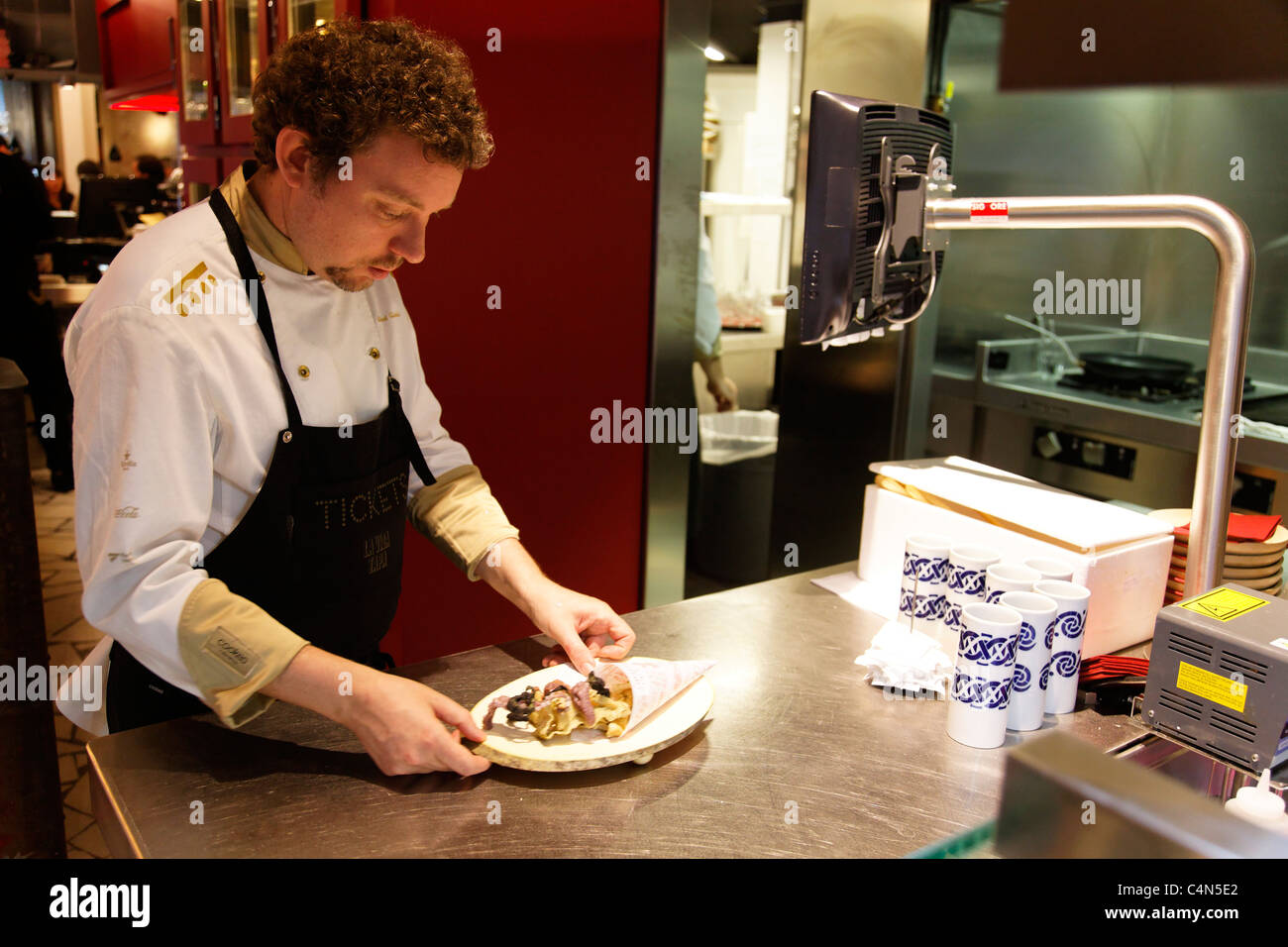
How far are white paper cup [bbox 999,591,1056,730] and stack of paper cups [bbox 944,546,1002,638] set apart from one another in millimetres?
114

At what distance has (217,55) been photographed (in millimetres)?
3123

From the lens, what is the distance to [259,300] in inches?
54.2

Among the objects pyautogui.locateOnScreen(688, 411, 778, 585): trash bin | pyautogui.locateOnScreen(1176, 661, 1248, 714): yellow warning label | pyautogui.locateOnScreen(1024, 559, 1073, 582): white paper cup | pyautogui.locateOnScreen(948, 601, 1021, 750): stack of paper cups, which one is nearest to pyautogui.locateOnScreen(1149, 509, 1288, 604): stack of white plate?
pyautogui.locateOnScreen(1024, 559, 1073, 582): white paper cup

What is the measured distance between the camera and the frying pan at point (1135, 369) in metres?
3.25

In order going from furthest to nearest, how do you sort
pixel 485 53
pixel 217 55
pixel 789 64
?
pixel 789 64 < pixel 217 55 < pixel 485 53

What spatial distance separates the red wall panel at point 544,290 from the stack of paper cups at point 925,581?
1.16 meters

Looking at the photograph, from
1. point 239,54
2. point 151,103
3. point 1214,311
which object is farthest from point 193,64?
point 1214,311

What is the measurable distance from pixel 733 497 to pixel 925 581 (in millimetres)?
2415

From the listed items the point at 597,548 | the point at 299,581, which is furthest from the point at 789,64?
the point at 299,581

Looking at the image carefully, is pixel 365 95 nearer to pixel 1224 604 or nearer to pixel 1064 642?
pixel 1064 642

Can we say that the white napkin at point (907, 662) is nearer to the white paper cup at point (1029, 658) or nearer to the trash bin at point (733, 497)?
the white paper cup at point (1029, 658)

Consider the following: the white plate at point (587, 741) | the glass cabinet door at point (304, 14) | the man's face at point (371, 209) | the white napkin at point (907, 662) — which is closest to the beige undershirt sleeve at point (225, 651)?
the white plate at point (587, 741)
